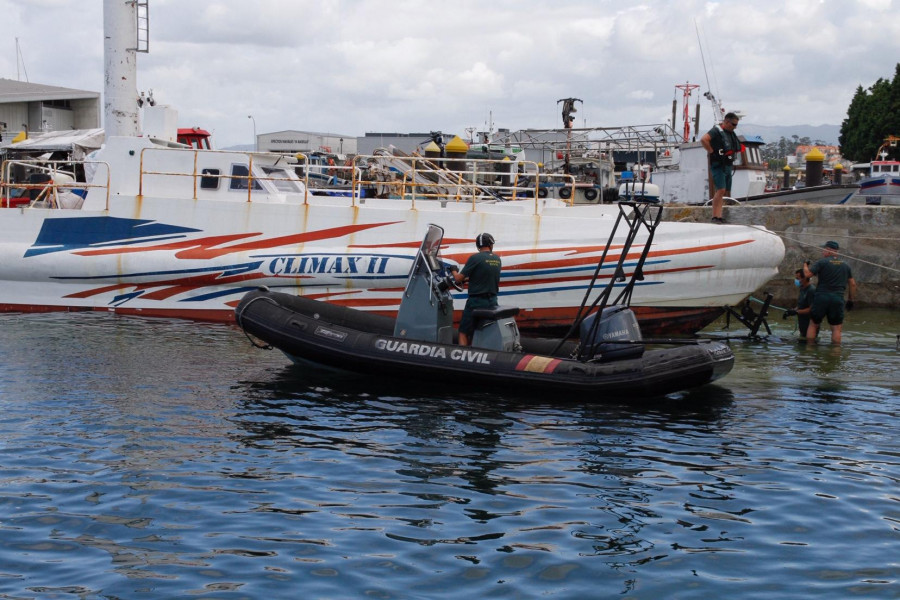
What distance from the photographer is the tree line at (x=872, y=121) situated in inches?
2141

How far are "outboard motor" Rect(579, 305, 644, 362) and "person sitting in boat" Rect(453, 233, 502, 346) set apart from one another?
1.39 meters

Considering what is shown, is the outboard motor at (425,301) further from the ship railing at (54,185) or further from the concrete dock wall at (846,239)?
the concrete dock wall at (846,239)

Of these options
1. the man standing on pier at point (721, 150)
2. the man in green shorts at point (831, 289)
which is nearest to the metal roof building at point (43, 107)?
the man standing on pier at point (721, 150)

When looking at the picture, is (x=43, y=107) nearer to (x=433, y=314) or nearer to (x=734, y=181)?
(x=734, y=181)

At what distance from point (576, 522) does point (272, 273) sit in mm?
10230

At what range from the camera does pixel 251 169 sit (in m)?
17.2

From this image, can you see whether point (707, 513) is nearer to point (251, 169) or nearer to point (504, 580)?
point (504, 580)

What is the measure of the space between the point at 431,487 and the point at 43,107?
3900 cm

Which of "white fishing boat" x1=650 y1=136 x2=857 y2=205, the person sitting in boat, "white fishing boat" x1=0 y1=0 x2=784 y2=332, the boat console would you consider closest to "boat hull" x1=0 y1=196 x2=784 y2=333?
"white fishing boat" x1=0 y1=0 x2=784 y2=332

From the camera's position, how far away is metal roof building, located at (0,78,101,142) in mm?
40250

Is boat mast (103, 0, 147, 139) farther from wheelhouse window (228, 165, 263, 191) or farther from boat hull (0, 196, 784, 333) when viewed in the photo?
wheelhouse window (228, 165, 263, 191)

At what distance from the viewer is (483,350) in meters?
11.1

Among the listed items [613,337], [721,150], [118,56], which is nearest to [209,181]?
[118,56]

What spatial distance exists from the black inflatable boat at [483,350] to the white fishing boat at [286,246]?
335 cm
